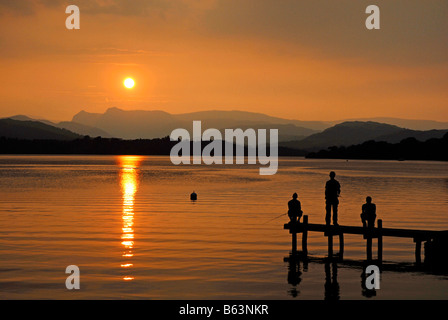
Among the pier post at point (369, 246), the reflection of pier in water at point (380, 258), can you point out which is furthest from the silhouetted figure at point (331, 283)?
the pier post at point (369, 246)

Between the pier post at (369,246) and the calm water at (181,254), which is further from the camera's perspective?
the pier post at (369,246)

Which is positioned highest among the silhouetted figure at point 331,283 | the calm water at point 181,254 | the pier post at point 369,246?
the pier post at point 369,246

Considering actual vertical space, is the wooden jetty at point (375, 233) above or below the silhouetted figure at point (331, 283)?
above

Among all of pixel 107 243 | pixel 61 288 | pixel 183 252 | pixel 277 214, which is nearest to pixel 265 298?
pixel 61 288

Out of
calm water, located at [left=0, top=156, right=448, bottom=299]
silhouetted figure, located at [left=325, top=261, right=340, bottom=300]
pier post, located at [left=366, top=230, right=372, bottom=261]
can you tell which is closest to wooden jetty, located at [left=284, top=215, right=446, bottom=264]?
pier post, located at [left=366, top=230, right=372, bottom=261]

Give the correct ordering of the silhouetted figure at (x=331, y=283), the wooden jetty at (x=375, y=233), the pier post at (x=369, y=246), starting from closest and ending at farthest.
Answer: the silhouetted figure at (x=331, y=283)
the wooden jetty at (x=375, y=233)
the pier post at (x=369, y=246)

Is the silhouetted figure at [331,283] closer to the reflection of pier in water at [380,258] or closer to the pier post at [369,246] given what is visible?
the reflection of pier in water at [380,258]

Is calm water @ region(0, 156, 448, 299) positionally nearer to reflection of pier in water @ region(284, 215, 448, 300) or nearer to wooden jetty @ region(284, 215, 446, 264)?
reflection of pier in water @ region(284, 215, 448, 300)

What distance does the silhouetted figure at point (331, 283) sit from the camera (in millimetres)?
21547

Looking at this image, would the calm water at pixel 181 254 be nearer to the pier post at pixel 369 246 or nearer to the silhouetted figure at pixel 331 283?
the silhouetted figure at pixel 331 283

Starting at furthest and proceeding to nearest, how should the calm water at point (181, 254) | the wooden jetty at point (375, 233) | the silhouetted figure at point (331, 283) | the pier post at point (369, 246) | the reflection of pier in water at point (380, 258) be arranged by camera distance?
1. the pier post at point (369, 246)
2. the wooden jetty at point (375, 233)
3. the reflection of pier in water at point (380, 258)
4. the calm water at point (181, 254)
5. the silhouetted figure at point (331, 283)

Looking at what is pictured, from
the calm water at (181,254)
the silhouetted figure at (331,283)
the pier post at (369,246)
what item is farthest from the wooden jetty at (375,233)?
the silhouetted figure at (331,283)

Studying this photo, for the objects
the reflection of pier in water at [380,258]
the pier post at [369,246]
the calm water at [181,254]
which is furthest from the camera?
the pier post at [369,246]
